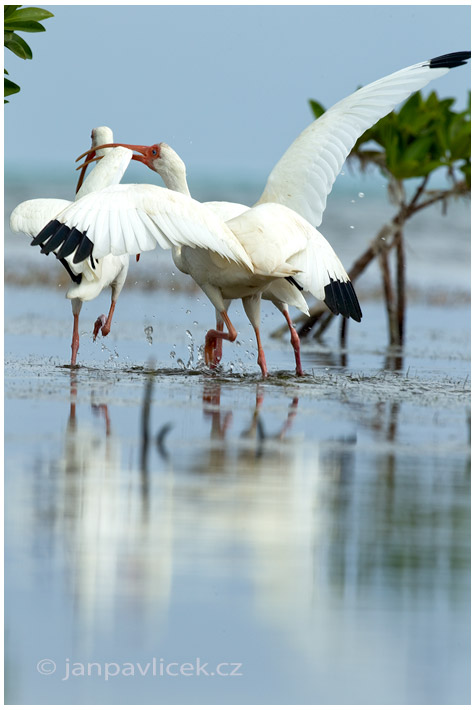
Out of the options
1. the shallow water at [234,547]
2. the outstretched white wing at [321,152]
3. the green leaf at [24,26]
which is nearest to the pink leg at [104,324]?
the outstretched white wing at [321,152]

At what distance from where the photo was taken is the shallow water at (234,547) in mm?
3986

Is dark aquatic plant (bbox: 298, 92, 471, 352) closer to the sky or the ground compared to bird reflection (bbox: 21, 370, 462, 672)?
closer to the sky

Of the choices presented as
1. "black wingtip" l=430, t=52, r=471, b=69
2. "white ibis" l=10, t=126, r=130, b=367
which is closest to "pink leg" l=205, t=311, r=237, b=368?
"white ibis" l=10, t=126, r=130, b=367

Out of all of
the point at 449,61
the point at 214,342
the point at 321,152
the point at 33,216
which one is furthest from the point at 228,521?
the point at 449,61

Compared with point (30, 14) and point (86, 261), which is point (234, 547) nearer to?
point (30, 14)

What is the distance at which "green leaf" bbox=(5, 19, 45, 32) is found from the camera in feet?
30.1

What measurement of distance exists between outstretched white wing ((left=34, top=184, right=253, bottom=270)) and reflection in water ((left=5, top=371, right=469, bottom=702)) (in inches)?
63.1

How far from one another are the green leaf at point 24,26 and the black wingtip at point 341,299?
269cm

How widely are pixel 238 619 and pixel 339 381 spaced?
6058 mm

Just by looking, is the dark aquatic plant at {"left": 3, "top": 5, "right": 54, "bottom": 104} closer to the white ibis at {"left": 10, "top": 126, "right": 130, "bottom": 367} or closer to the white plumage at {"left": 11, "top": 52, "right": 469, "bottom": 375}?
the white ibis at {"left": 10, "top": 126, "right": 130, "bottom": 367}

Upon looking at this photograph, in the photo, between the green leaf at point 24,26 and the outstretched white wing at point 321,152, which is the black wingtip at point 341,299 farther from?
the green leaf at point 24,26

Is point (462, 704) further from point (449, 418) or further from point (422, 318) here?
point (422, 318)

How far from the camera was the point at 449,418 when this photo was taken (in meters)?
8.20

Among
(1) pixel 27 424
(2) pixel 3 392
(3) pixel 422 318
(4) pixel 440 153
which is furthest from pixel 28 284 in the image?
(1) pixel 27 424
